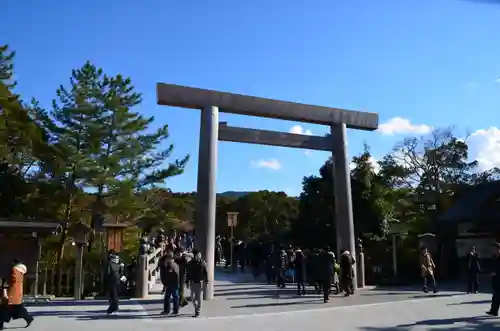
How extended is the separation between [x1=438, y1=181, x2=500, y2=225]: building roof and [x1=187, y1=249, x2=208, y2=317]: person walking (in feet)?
52.8

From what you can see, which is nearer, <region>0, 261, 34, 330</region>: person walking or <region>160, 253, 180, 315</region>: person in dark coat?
<region>0, 261, 34, 330</region>: person walking

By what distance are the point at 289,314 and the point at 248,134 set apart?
21.3 ft

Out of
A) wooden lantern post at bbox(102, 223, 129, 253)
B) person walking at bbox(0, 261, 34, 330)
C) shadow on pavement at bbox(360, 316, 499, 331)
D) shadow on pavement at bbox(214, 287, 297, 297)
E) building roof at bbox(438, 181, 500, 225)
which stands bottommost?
shadow on pavement at bbox(360, 316, 499, 331)

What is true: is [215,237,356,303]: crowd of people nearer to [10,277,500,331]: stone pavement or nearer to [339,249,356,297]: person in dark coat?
[339,249,356,297]: person in dark coat

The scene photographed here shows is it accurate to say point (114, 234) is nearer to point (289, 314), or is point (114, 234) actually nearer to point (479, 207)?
point (289, 314)

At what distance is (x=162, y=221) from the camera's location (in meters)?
26.5

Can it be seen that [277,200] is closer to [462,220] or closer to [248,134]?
[462,220]

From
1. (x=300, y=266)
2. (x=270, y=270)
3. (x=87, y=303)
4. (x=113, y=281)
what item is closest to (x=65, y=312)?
(x=113, y=281)

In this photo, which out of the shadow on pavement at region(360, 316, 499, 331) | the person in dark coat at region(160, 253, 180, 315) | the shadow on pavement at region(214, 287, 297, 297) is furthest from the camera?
the shadow on pavement at region(214, 287, 297, 297)

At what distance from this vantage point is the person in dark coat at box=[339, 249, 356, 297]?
16000 mm

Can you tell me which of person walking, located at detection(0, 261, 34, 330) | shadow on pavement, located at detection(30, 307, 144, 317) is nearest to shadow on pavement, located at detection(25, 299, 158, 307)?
shadow on pavement, located at detection(30, 307, 144, 317)

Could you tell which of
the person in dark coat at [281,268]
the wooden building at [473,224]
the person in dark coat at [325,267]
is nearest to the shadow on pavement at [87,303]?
the person in dark coat at [325,267]

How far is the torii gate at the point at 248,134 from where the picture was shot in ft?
47.9

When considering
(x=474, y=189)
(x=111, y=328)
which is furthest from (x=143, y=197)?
(x=474, y=189)
